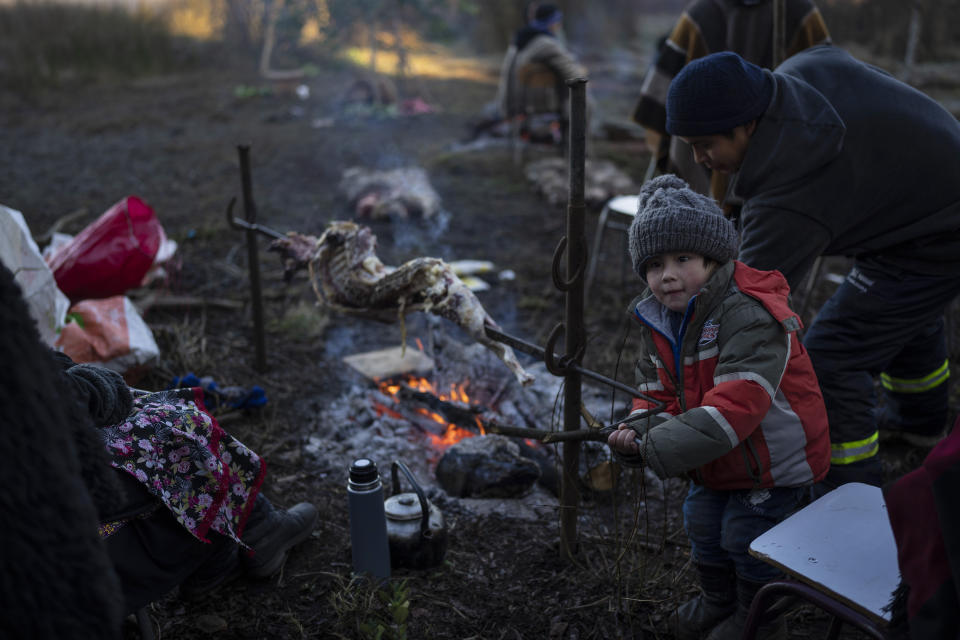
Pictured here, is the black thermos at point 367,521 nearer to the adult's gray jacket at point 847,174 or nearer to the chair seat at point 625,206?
the adult's gray jacket at point 847,174

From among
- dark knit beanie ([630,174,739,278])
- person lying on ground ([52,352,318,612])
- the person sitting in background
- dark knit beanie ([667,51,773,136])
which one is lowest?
person lying on ground ([52,352,318,612])

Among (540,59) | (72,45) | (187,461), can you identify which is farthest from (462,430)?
(72,45)

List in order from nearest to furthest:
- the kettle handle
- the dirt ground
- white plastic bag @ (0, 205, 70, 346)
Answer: the dirt ground, the kettle handle, white plastic bag @ (0, 205, 70, 346)

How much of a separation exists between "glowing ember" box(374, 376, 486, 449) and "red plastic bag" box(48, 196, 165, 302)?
182 centimetres

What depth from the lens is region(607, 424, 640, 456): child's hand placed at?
2225 mm

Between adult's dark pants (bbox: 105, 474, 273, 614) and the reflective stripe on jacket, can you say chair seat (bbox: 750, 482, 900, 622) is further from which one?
adult's dark pants (bbox: 105, 474, 273, 614)

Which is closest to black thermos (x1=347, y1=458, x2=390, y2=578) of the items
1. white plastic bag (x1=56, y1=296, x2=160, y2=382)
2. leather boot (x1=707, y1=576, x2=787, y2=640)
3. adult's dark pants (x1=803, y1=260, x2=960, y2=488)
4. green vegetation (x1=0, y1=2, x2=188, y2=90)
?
leather boot (x1=707, y1=576, x2=787, y2=640)

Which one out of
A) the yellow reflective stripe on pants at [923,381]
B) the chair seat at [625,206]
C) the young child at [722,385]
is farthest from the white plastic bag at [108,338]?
the yellow reflective stripe on pants at [923,381]

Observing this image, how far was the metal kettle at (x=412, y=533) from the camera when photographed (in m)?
2.92

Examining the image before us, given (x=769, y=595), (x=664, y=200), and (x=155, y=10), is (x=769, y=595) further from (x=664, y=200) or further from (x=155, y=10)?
(x=155, y=10)

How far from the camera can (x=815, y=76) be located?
286 centimetres

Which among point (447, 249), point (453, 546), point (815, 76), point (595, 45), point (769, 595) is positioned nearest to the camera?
point (769, 595)

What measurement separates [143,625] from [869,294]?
290 centimetres

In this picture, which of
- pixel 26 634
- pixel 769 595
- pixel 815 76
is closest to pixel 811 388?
pixel 769 595
